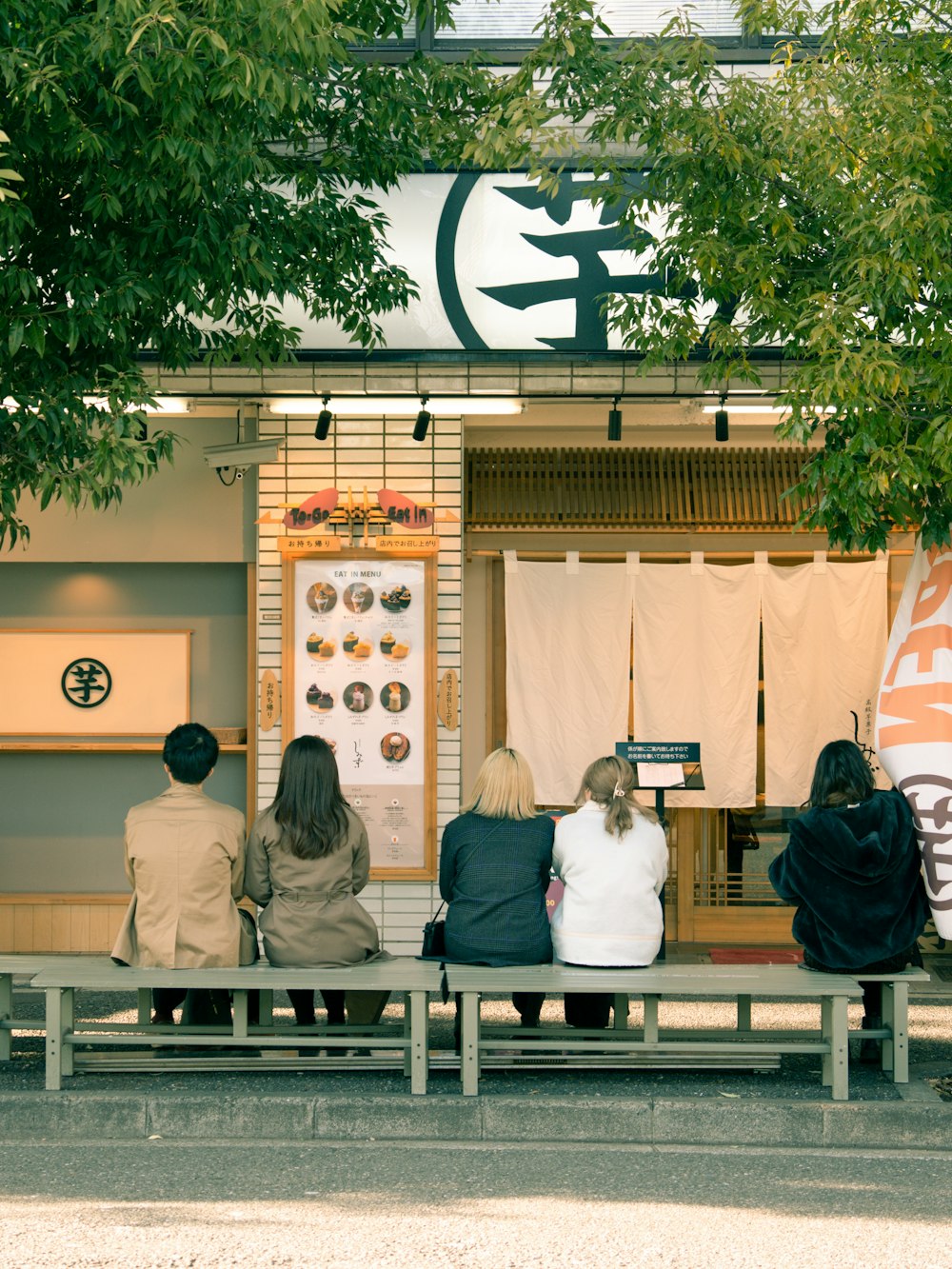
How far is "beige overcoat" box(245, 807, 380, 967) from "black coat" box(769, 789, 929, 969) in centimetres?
217

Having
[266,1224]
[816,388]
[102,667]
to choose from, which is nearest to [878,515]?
[816,388]

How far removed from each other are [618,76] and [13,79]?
9.91ft

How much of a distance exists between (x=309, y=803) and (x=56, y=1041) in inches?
61.3

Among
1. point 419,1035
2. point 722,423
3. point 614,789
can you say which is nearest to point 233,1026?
point 419,1035

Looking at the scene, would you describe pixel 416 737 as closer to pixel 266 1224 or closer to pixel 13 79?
pixel 266 1224

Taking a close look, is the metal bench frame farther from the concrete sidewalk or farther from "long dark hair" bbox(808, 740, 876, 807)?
"long dark hair" bbox(808, 740, 876, 807)

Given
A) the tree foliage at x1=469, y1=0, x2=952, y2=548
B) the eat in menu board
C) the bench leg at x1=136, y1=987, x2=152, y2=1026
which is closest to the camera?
the tree foliage at x1=469, y1=0, x2=952, y2=548

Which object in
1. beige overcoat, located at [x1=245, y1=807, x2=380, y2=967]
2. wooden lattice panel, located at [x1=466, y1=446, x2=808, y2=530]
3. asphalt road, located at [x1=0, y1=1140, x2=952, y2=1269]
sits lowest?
asphalt road, located at [x1=0, y1=1140, x2=952, y2=1269]

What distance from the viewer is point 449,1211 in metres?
5.21

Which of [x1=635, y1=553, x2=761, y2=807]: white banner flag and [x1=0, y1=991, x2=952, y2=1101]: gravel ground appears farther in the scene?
[x1=635, y1=553, x2=761, y2=807]: white banner flag

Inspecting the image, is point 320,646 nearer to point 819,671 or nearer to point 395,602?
point 395,602

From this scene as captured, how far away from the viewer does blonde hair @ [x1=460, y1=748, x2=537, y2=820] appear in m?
6.70

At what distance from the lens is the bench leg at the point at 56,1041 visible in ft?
20.7

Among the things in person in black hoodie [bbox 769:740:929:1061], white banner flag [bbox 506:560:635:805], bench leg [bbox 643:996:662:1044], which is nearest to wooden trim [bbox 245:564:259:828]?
white banner flag [bbox 506:560:635:805]
